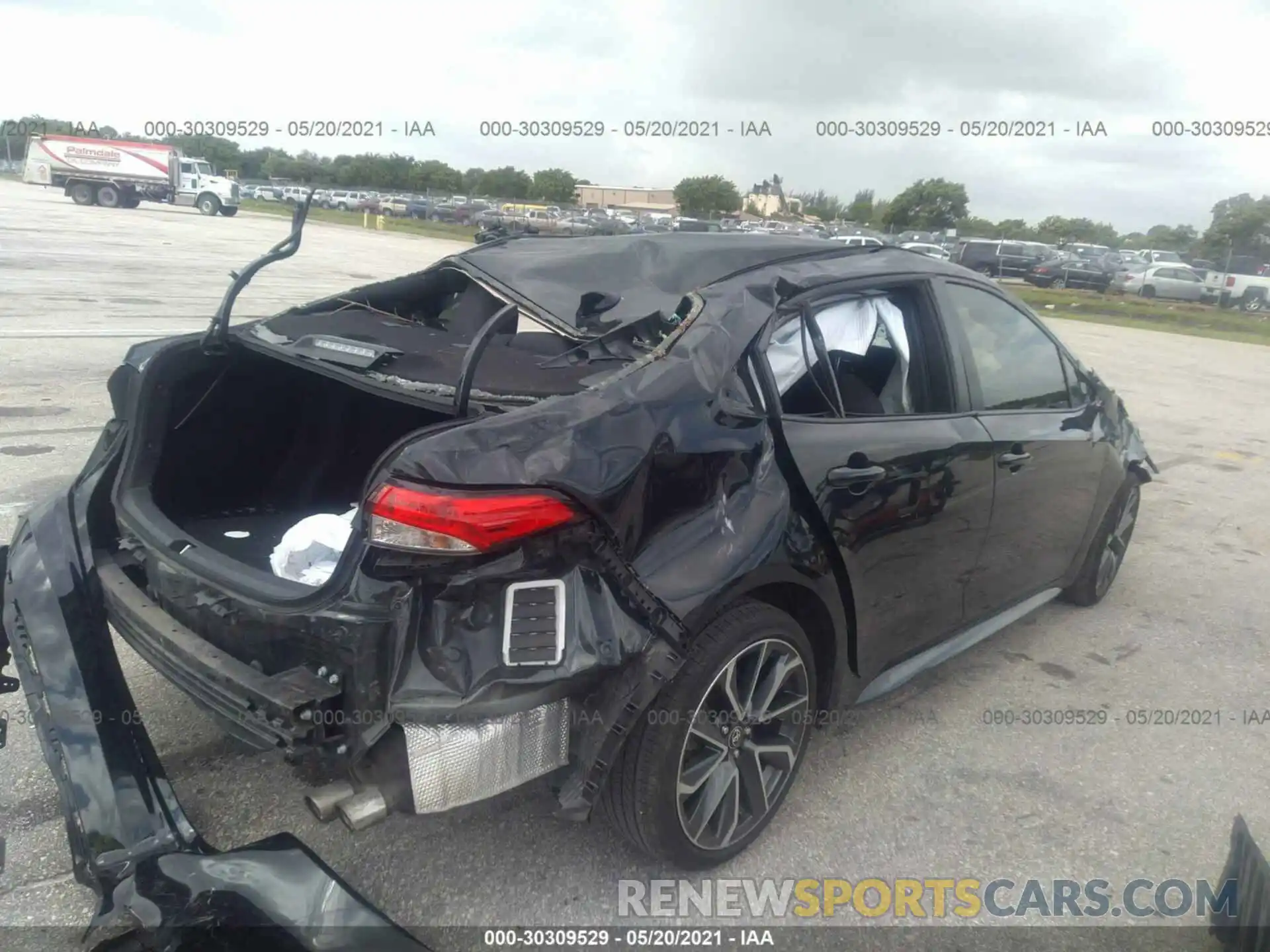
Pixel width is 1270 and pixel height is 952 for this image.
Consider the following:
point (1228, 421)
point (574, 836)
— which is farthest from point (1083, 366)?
point (1228, 421)

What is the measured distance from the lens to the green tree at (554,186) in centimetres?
3722

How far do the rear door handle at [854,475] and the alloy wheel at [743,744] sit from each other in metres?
0.49

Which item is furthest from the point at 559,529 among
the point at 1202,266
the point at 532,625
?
the point at 1202,266

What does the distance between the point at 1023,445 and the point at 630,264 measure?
5.38ft

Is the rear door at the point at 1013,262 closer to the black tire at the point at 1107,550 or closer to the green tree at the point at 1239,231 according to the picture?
the green tree at the point at 1239,231

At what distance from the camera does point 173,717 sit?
10.8 feet

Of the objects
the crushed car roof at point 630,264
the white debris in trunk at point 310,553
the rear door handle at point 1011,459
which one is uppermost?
the crushed car roof at point 630,264

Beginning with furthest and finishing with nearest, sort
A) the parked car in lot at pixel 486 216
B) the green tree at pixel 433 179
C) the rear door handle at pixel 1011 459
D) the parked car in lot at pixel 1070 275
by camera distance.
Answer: the green tree at pixel 433 179
the parked car in lot at pixel 1070 275
the parked car in lot at pixel 486 216
the rear door handle at pixel 1011 459

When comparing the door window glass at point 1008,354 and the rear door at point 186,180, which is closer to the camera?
the door window glass at point 1008,354

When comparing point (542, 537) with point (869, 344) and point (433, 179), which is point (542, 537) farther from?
point (433, 179)

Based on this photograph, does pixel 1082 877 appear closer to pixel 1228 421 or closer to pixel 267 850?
pixel 267 850

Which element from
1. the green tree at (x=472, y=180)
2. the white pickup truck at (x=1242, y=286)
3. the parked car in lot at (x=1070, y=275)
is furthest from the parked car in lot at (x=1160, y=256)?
the green tree at (x=472, y=180)

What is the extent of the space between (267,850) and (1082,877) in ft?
7.58

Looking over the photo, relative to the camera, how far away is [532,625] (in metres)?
2.16
